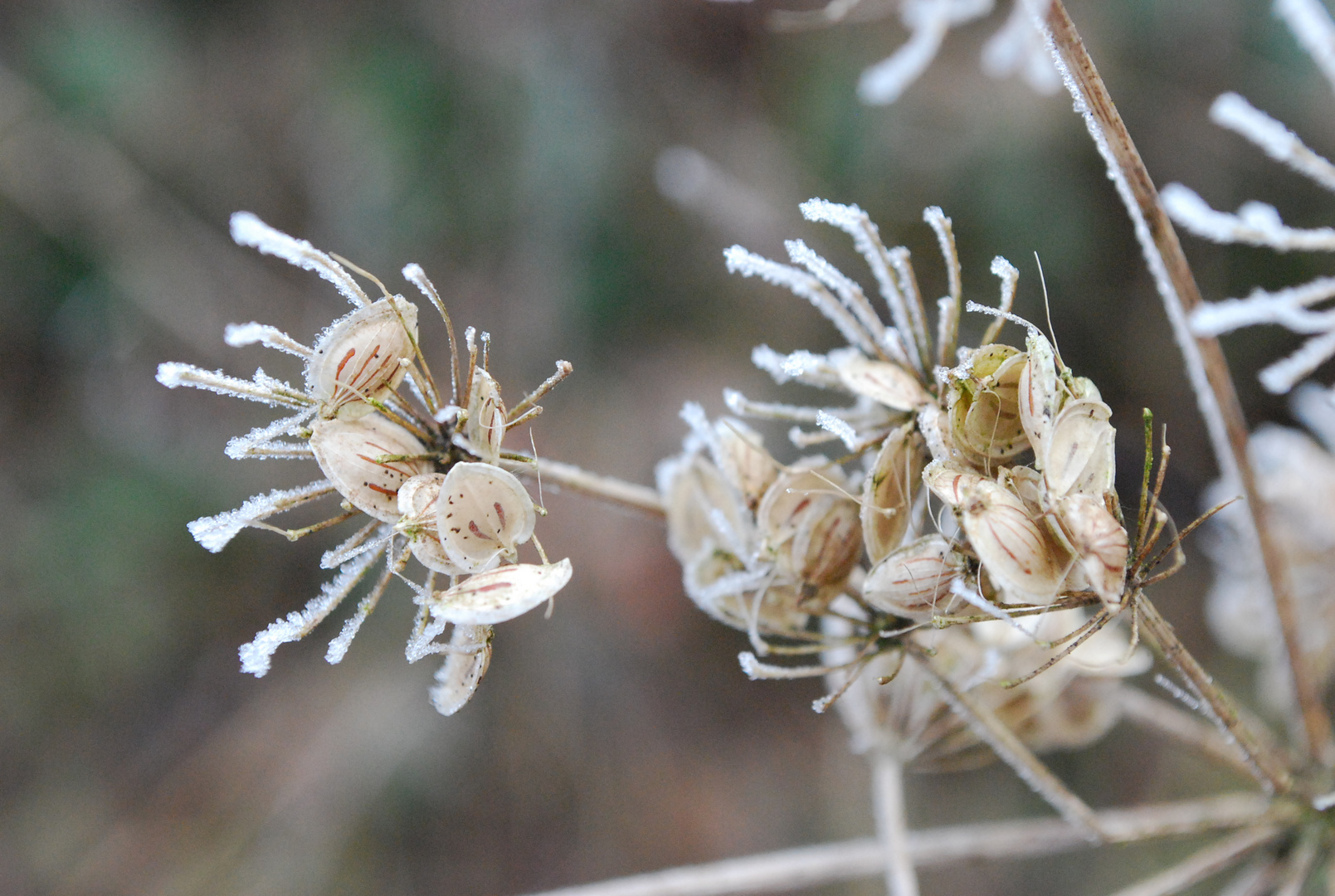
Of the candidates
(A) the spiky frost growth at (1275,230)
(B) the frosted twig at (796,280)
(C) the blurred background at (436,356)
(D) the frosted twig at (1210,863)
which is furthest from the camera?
(C) the blurred background at (436,356)

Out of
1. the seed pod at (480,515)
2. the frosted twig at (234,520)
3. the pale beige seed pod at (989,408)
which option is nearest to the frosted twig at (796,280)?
the pale beige seed pod at (989,408)

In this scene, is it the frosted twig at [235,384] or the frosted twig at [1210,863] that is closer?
the frosted twig at [235,384]

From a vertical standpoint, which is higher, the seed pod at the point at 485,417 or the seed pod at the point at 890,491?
the seed pod at the point at 485,417

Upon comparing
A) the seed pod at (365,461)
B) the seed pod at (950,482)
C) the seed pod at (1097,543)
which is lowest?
the seed pod at (1097,543)

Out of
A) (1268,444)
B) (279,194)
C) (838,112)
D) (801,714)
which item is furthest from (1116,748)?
(279,194)

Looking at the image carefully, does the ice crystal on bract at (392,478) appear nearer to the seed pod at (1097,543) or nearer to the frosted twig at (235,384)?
the frosted twig at (235,384)

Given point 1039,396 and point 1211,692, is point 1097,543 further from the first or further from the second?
point 1211,692

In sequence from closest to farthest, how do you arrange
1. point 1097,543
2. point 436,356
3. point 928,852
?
point 1097,543 < point 928,852 < point 436,356

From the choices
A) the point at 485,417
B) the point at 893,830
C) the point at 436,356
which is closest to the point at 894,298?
the point at 485,417
